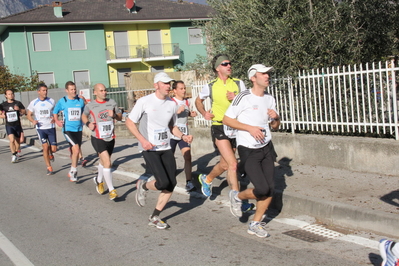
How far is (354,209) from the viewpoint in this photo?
538 centimetres

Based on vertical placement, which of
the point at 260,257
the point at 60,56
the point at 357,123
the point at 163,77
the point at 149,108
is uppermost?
the point at 60,56

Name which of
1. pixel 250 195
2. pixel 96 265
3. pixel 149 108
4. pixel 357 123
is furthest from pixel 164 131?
pixel 357 123

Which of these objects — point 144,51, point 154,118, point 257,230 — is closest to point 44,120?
point 154,118

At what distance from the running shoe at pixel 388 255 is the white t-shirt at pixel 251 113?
1.78m

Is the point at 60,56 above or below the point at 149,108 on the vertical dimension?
above

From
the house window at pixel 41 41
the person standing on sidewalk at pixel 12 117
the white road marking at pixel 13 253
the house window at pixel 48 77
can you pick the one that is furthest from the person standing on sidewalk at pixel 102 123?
the house window at pixel 41 41

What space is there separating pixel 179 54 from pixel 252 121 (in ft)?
114

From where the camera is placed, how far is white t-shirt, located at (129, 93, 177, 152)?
5.79 metres

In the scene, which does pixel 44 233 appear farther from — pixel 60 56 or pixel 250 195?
pixel 60 56

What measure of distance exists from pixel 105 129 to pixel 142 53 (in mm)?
31452

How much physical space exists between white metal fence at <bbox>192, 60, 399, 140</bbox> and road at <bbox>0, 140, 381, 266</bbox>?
2.79 metres

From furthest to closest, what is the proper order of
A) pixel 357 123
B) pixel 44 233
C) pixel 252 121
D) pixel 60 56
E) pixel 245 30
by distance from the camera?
pixel 60 56 < pixel 245 30 < pixel 357 123 < pixel 44 233 < pixel 252 121

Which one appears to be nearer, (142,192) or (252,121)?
(252,121)

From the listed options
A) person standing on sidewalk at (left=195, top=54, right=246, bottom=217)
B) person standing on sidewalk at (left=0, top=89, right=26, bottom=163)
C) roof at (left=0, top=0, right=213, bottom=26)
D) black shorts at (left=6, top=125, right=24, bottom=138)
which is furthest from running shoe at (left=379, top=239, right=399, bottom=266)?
roof at (left=0, top=0, right=213, bottom=26)
